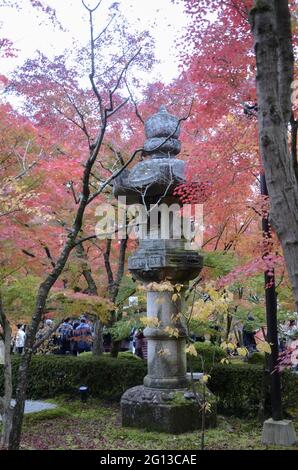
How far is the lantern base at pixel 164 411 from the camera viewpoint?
24.1 feet

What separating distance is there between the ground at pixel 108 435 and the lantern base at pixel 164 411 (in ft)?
0.46

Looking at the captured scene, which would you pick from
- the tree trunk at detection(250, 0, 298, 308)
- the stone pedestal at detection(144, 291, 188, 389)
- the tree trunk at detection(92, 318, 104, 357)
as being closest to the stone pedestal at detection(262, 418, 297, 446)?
the stone pedestal at detection(144, 291, 188, 389)

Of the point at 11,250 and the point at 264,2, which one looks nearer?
the point at 264,2

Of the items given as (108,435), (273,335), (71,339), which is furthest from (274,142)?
(71,339)

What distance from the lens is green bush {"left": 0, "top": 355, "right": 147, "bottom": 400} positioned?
10320 millimetres

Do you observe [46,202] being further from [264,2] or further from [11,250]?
[264,2]

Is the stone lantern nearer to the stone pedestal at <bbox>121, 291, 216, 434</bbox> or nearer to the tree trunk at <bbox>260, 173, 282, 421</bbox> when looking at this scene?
the stone pedestal at <bbox>121, 291, 216, 434</bbox>

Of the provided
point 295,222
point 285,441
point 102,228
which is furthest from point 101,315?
point 295,222

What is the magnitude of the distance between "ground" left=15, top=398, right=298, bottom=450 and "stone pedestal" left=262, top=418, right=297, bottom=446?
13cm

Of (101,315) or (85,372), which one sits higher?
(101,315)

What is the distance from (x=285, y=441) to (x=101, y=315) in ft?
13.5

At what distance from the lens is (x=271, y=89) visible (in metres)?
3.18

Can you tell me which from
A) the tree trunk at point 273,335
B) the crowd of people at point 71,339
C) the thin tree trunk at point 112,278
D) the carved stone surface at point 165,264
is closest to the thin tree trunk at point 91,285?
the thin tree trunk at point 112,278
